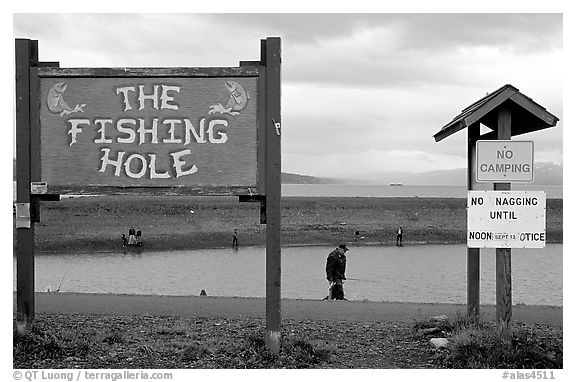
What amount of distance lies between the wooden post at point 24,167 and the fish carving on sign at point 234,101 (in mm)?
Answer: 2494

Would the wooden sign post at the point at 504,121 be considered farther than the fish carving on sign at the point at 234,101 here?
No

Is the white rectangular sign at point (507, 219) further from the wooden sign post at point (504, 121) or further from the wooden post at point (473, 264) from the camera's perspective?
the wooden post at point (473, 264)

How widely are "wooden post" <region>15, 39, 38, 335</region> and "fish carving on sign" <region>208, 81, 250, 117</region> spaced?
2.49 m

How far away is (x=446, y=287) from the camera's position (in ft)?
78.4

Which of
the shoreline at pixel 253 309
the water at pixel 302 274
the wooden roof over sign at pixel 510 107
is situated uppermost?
the wooden roof over sign at pixel 510 107

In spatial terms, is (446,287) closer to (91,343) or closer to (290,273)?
(290,273)

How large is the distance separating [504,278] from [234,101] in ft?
13.5

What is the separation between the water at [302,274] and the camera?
21641 mm

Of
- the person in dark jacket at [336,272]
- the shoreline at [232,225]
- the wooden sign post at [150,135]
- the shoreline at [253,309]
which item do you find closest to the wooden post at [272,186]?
the wooden sign post at [150,135]

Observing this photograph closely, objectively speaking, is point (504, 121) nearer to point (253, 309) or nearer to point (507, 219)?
point (507, 219)

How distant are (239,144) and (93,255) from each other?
31488 millimetres

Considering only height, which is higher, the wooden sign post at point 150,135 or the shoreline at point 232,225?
the wooden sign post at point 150,135

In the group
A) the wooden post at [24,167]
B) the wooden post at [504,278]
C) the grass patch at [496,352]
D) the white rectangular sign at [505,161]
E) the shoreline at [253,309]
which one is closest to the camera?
the grass patch at [496,352]

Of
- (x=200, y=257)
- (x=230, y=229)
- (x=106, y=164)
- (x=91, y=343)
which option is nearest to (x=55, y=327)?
(x=91, y=343)
